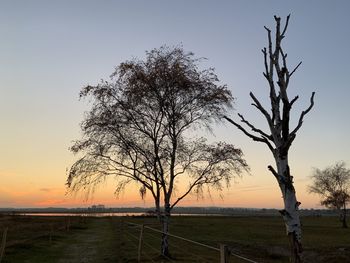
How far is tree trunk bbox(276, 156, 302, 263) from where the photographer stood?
30.9ft

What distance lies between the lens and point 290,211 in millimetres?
9641

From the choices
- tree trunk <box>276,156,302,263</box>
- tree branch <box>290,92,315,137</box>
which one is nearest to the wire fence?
tree trunk <box>276,156,302,263</box>

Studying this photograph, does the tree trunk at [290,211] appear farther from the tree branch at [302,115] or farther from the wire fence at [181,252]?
the wire fence at [181,252]

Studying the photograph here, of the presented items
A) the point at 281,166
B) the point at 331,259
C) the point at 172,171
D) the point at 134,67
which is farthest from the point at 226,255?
the point at 331,259

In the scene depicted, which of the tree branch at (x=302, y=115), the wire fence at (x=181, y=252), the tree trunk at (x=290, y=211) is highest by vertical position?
the tree branch at (x=302, y=115)

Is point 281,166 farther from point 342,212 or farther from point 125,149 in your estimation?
point 342,212

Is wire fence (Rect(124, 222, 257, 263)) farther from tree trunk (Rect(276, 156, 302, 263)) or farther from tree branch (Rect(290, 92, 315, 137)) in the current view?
tree branch (Rect(290, 92, 315, 137))

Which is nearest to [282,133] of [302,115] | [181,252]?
[302,115]

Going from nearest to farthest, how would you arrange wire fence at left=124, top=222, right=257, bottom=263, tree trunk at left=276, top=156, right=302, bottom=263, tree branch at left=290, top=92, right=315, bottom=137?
tree trunk at left=276, top=156, right=302, bottom=263 < tree branch at left=290, top=92, right=315, bottom=137 < wire fence at left=124, top=222, right=257, bottom=263

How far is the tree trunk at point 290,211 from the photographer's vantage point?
9.41 m

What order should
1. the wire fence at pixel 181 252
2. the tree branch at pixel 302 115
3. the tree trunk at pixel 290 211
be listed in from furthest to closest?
the wire fence at pixel 181 252
the tree branch at pixel 302 115
the tree trunk at pixel 290 211

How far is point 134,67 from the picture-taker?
25.4 m

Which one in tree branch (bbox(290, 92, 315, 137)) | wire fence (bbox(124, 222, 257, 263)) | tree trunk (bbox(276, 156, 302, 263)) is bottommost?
wire fence (bbox(124, 222, 257, 263))

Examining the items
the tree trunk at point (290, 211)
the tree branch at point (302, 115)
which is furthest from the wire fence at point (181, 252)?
the tree branch at point (302, 115)
